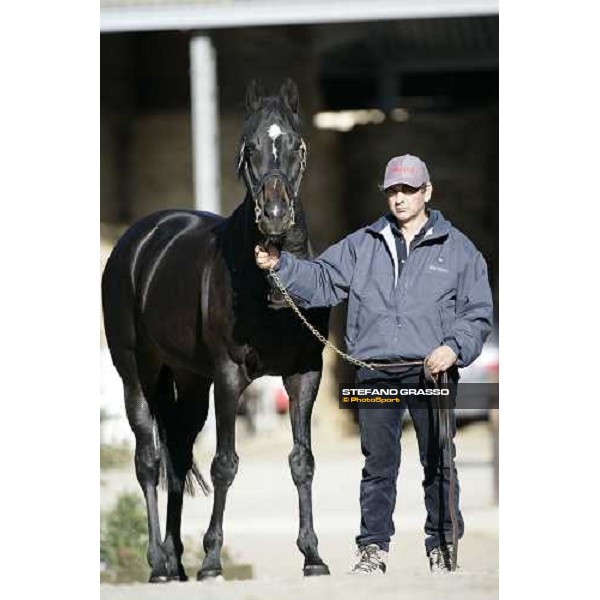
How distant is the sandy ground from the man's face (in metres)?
1.36

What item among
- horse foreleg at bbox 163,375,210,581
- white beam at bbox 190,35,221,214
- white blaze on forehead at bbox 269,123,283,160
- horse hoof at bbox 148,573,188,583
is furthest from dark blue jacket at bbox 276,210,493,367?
white beam at bbox 190,35,221,214

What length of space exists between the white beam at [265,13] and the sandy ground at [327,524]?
2.96 metres

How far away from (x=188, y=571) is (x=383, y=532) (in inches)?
98.8

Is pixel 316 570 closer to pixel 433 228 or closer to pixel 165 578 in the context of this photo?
pixel 165 578

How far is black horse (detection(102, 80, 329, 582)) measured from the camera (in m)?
6.11

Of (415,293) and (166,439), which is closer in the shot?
(415,293)

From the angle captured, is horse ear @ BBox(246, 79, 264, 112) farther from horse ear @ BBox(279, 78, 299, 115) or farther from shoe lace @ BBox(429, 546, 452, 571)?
shoe lace @ BBox(429, 546, 452, 571)

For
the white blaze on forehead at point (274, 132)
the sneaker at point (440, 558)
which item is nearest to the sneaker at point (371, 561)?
the sneaker at point (440, 558)

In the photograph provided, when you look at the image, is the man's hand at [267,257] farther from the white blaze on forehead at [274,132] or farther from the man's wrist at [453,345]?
the man's wrist at [453,345]

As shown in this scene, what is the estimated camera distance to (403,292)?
6.07 meters

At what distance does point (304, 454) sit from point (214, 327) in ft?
2.02

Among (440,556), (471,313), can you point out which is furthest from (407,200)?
(440,556)

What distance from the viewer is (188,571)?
8.55 meters
